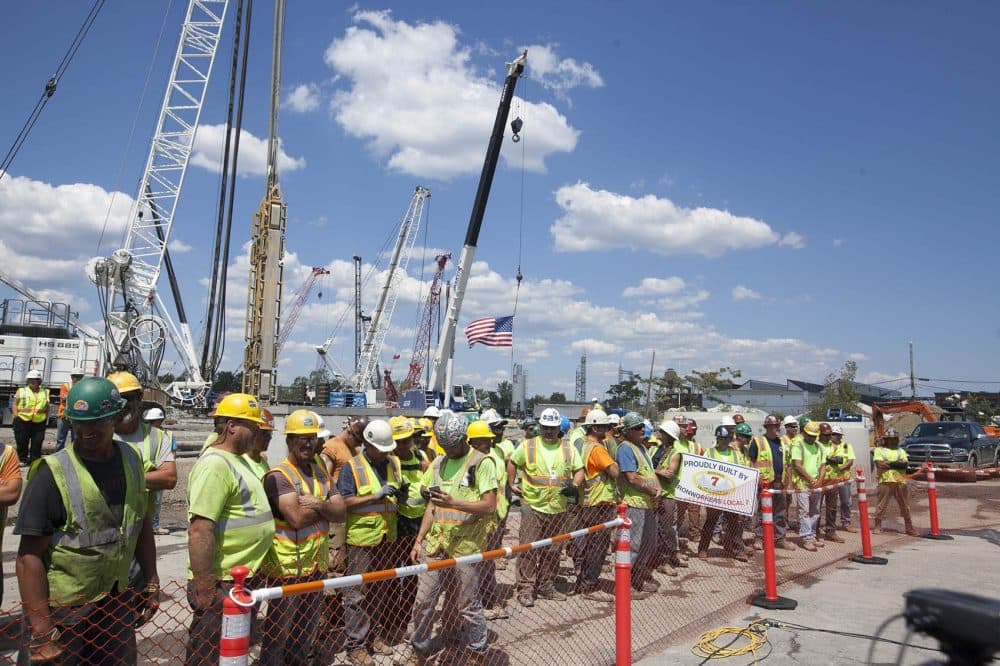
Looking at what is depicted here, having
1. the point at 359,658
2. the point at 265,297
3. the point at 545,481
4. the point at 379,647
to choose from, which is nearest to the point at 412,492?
the point at 379,647

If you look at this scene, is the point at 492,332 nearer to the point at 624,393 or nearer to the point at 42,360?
the point at 42,360

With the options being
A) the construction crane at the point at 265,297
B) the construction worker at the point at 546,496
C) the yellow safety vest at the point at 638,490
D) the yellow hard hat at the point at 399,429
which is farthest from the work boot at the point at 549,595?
the construction crane at the point at 265,297

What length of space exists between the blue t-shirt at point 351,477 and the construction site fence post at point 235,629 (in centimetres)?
236

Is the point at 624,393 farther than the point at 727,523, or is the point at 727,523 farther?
the point at 624,393

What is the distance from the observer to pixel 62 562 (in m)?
2.78

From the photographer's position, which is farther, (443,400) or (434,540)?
(443,400)

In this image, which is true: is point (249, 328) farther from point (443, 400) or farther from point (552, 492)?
point (552, 492)

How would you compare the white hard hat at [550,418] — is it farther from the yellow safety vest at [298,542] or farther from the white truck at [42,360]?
the white truck at [42,360]

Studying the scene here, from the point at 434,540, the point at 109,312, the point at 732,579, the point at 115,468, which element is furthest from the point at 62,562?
the point at 109,312

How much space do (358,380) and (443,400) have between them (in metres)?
38.7

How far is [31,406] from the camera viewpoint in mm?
12305

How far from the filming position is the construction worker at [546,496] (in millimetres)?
6668

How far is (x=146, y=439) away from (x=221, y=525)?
5.26 feet

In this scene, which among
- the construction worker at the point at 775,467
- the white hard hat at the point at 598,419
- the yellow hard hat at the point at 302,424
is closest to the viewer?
the yellow hard hat at the point at 302,424
